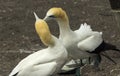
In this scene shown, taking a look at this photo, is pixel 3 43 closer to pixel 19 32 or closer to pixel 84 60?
pixel 19 32

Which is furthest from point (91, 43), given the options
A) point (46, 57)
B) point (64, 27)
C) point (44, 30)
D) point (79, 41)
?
point (44, 30)

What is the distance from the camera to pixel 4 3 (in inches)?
472

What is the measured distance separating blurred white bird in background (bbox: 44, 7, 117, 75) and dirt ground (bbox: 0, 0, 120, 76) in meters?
0.27

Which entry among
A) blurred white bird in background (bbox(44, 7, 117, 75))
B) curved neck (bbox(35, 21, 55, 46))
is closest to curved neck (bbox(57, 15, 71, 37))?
blurred white bird in background (bbox(44, 7, 117, 75))

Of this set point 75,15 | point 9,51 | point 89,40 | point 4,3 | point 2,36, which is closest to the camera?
point 89,40

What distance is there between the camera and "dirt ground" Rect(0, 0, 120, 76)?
736cm

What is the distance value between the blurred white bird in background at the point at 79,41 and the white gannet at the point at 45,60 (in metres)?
0.42

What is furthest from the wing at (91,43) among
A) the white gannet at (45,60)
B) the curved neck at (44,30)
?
the curved neck at (44,30)

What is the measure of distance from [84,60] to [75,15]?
3.72 m

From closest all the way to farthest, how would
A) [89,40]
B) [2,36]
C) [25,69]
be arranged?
1. [25,69]
2. [89,40]
3. [2,36]

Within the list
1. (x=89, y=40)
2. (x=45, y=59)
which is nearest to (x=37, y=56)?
(x=45, y=59)

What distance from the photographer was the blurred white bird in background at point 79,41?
6.15m

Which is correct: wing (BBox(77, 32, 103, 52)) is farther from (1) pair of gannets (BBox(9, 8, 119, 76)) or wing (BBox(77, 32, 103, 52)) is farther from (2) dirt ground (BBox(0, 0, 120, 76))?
(1) pair of gannets (BBox(9, 8, 119, 76))

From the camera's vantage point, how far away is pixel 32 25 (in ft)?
32.4
